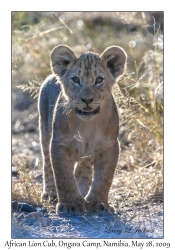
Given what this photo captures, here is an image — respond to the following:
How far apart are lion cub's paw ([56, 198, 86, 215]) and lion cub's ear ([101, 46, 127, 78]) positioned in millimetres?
1364

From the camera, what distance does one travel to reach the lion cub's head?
23.2ft

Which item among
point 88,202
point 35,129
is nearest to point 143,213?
point 88,202

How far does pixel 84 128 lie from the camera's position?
7.50 meters

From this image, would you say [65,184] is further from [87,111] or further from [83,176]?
[83,176]

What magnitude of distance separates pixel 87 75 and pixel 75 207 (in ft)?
4.32

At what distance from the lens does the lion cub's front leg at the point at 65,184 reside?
7.31 meters

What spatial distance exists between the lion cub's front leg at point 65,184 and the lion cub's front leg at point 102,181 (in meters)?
0.12

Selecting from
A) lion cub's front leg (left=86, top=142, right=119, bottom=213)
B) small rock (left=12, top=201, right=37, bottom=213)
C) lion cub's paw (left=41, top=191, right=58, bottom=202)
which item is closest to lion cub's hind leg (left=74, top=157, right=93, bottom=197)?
lion cub's paw (left=41, top=191, right=58, bottom=202)

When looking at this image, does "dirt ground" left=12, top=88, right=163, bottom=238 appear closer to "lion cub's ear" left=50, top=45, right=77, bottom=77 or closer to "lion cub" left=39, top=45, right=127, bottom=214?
"lion cub" left=39, top=45, right=127, bottom=214

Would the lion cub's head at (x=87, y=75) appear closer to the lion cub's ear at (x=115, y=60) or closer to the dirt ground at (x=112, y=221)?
the lion cub's ear at (x=115, y=60)

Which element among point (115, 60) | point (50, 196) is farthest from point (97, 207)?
point (115, 60)

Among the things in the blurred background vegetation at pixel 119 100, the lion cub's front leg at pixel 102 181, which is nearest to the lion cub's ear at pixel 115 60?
the blurred background vegetation at pixel 119 100

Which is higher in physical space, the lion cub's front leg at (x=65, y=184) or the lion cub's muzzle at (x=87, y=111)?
the lion cub's muzzle at (x=87, y=111)
